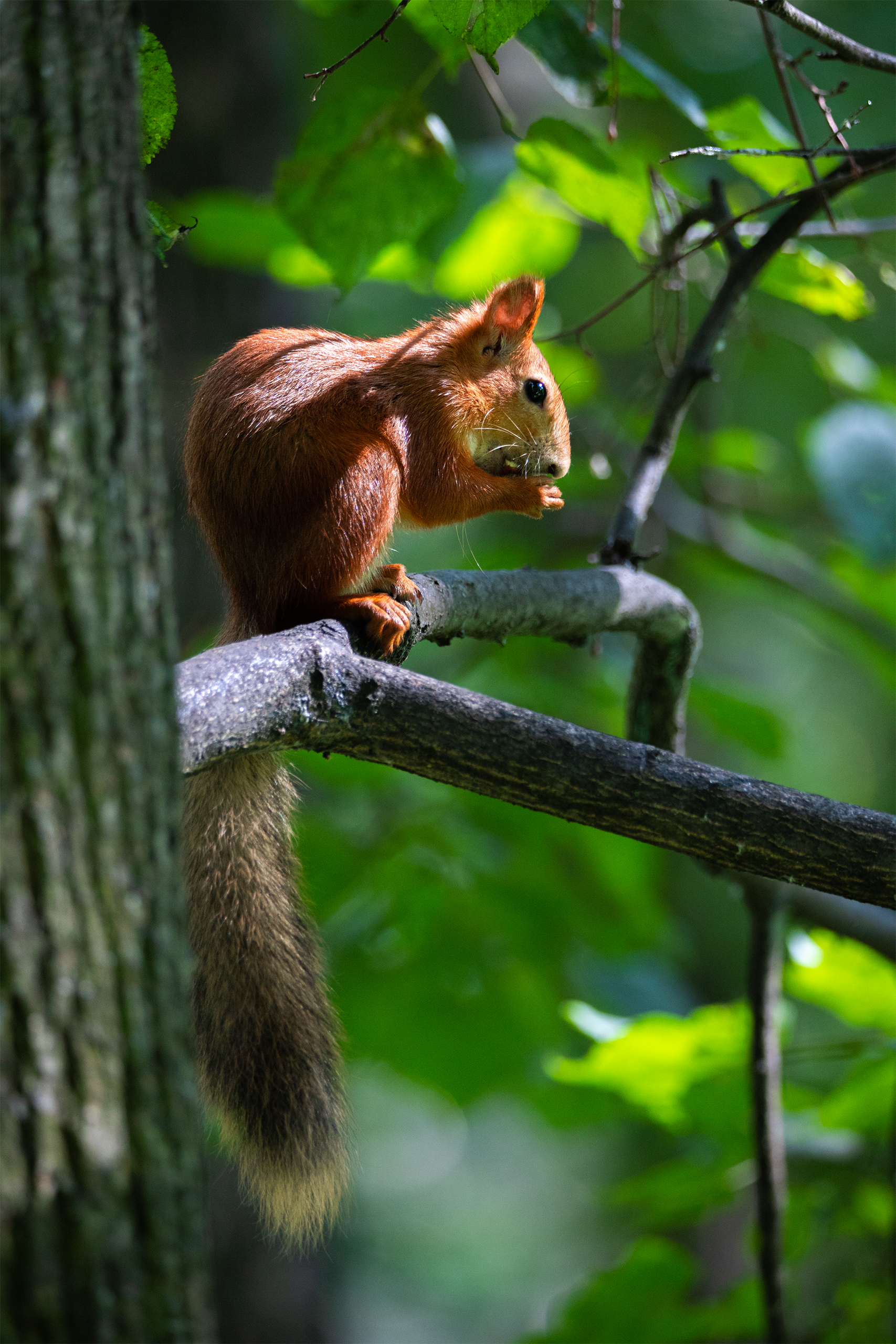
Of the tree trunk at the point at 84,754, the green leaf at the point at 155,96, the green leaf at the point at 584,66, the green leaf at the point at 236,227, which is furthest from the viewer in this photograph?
the green leaf at the point at 236,227

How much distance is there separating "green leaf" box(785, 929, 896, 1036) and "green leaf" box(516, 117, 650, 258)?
3.77 ft

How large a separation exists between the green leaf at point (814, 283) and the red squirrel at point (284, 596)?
595 millimetres

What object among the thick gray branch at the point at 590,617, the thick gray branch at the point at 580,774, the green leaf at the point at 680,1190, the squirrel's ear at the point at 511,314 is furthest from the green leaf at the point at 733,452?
the thick gray branch at the point at 580,774

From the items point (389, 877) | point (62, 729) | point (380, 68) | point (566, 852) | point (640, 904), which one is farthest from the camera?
point (380, 68)

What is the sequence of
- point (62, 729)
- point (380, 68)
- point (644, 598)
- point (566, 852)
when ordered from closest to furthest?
point (62, 729) → point (644, 598) → point (566, 852) → point (380, 68)

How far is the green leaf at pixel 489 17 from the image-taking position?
1.03 metres

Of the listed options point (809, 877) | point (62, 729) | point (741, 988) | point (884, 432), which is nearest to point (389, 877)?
point (809, 877)

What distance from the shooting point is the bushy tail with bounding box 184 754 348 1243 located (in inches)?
43.4

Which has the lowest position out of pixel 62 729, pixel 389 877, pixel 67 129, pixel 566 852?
pixel 566 852

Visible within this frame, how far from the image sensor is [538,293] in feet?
5.40

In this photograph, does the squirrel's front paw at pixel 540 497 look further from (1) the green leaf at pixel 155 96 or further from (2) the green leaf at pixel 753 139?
(1) the green leaf at pixel 155 96

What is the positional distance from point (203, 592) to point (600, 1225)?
623 cm

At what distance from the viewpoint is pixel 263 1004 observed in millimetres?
1178

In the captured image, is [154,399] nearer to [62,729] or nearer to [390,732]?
[62,729]
